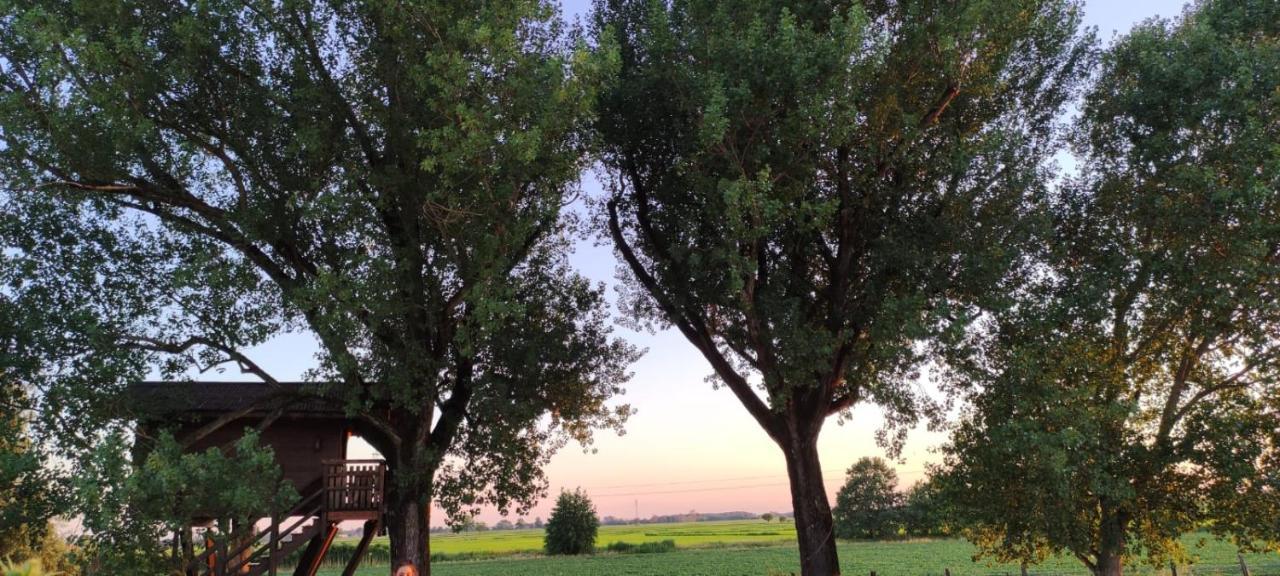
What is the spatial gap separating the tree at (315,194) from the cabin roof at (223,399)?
0.60 m

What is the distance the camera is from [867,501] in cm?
8169

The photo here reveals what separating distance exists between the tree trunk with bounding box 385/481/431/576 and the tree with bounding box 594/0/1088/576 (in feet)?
23.4

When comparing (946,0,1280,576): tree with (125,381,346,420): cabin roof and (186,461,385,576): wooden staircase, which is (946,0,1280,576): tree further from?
A: (125,381,346,420): cabin roof

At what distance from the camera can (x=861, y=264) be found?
18125 millimetres

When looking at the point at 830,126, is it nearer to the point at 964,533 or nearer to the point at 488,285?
the point at 488,285

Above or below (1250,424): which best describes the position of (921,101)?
above

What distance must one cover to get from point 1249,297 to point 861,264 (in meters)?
7.09

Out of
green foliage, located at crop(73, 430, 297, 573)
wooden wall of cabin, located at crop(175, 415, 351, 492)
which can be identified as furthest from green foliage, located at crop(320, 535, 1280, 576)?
green foliage, located at crop(73, 430, 297, 573)

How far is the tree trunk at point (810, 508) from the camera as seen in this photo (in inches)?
670

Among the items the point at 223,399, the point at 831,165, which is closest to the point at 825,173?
the point at 831,165

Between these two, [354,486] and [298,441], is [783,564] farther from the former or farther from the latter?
[354,486]

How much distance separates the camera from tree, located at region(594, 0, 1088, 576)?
46.8ft

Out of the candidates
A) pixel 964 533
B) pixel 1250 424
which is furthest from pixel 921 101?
pixel 964 533

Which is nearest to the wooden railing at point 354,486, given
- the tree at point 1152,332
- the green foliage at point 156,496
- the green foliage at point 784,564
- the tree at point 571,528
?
the green foliage at point 156,496
